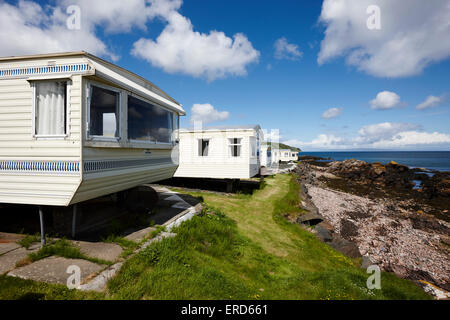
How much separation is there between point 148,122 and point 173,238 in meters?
4.14

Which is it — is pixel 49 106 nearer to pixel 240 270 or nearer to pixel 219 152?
pixel 240 270

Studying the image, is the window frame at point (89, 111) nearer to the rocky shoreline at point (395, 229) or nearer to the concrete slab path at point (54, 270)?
the concrete slab path at point (54, 270)

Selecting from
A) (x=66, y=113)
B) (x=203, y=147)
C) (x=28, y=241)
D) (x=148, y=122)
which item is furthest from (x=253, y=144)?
(x=28, y=241)

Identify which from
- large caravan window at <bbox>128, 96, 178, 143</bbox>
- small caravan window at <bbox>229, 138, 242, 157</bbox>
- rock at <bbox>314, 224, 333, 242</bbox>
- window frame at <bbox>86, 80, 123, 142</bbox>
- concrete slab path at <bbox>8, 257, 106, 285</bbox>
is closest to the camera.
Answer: concrete slab path at <bbox>8, 257, 106, 285</bbox>

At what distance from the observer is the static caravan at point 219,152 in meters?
13.6

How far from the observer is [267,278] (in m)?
5.18

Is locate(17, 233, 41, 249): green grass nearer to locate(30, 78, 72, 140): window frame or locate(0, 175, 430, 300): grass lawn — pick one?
locate(0, 175, 430, 300): grass lawn

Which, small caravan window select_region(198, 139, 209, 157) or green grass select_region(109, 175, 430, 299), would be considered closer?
green grass select_region(109, 175, 430, 299)

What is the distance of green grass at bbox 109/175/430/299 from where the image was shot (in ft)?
12.6

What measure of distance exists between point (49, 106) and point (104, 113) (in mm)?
1151

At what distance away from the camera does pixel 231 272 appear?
491cm

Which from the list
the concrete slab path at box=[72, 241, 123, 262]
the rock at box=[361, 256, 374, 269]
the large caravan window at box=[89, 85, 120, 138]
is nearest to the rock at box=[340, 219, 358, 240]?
the rock at box=[361, 256, 374, 269]

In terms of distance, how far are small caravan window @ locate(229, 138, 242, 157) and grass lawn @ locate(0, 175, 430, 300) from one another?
6.04m
